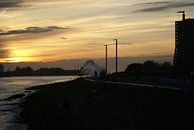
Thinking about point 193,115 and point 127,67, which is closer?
point 193,115

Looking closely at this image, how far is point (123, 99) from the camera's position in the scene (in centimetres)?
4875

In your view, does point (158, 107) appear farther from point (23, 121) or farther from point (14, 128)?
point (23, 121)

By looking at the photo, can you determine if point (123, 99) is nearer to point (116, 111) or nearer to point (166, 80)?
point (116, 111)

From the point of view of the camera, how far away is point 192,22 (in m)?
80.8

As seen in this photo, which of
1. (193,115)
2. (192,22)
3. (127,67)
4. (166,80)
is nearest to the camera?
(193,115)

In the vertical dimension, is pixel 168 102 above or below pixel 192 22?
below

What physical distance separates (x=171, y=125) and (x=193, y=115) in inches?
94.8

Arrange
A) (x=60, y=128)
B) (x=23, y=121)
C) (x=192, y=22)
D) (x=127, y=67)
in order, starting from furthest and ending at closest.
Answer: (x=127, y=67) < (x=192, y=22) < (x=23, y=121) < (x=60, y=128)

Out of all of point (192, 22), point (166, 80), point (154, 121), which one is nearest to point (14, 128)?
point (154, 121)

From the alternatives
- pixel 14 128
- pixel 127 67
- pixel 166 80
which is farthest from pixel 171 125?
pixel 127 67

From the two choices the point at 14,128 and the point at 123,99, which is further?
the point at 123,99

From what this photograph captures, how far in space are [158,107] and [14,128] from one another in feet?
40.5

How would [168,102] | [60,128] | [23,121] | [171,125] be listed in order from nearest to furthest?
[171,125] → [60,128] → [168,102] → [23,121]

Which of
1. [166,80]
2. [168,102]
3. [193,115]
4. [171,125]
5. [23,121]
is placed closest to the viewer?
[171,125]
